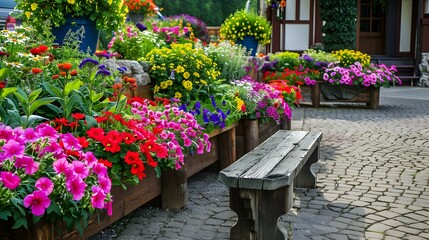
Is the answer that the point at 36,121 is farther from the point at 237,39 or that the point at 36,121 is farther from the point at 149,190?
the point at 237,39

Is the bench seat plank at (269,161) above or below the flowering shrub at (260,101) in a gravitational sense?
below

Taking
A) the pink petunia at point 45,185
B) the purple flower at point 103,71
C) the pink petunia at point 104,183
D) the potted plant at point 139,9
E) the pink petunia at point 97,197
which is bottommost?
the pink petunia at point 97,197

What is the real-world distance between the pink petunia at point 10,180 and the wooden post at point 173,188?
1927 mm

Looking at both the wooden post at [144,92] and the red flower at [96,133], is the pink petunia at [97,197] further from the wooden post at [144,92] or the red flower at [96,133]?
the wooden post at [144,92]

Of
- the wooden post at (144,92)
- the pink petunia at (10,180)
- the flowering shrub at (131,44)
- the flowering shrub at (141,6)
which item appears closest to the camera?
the pink petunia at (10,180)

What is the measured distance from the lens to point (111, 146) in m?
3.33

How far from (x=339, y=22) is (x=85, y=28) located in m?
10.8

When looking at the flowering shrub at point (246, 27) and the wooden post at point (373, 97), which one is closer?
the flowering shrub at point (246, 27)

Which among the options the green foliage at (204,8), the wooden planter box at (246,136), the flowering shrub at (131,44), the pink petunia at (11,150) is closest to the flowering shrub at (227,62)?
the flowering shrub at (131,44)

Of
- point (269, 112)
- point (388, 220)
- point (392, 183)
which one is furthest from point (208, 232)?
point (269, 112)

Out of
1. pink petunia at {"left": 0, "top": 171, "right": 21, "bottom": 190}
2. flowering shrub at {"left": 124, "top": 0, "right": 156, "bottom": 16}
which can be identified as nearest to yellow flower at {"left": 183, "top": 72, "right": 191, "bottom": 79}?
pink petunia at {"left": 0, "top": 171, "right": 21, "bottom": 190}

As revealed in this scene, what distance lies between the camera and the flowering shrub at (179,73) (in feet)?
18.4

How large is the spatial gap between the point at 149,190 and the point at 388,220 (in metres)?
1.71

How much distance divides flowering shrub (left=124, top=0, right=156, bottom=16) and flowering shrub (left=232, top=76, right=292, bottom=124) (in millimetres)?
2857
